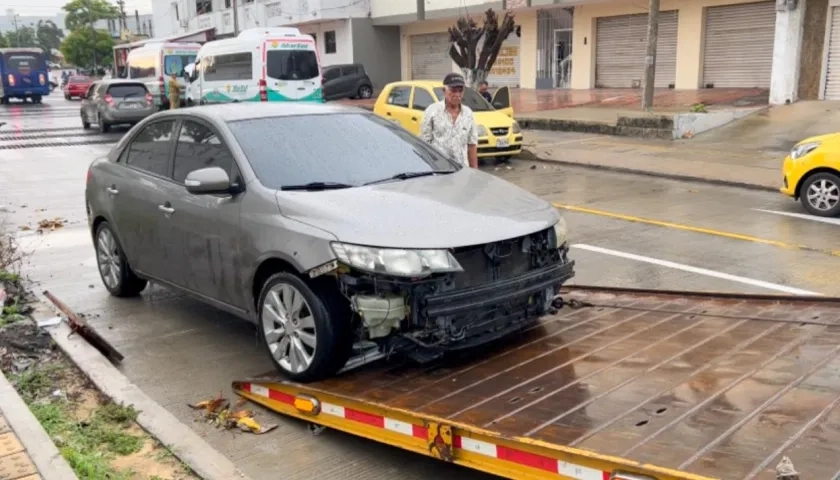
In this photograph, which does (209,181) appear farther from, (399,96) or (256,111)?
(399,96)

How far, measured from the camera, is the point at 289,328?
15.2ft

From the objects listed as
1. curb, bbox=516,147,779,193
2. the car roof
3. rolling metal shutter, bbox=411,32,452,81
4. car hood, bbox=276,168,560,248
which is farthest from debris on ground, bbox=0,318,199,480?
rolling metal shutter, bbox=411,32,452,81

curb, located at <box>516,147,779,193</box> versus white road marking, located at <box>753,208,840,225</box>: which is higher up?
curb, located at <box>516,147,779,193</box>

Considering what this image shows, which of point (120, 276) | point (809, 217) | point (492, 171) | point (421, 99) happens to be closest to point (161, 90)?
point (421, 99)

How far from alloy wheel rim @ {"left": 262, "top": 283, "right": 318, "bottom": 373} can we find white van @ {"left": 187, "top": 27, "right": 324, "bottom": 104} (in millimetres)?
17719

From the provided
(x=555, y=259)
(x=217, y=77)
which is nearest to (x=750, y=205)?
(x=555, y=259)

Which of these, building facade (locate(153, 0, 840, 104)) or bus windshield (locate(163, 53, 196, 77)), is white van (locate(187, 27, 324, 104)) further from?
building facade (locate(153, 0, 840, 104))

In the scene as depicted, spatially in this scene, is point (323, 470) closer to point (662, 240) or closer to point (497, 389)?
point (497, 389)

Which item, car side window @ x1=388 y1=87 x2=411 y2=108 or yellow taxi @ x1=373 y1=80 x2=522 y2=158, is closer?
yellow taxi @ x1=373 y1=80 x2=522 y2=158

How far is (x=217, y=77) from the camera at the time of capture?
2381 centimetres

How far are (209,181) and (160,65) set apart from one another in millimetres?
27134

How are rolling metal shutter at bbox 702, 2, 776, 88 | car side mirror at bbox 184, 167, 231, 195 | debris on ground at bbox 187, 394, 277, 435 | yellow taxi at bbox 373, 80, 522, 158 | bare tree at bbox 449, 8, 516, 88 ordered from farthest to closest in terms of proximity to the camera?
rolling metal shutter at bbox 702, 2, 776, 88
bare tree at bbox 449, 8, 516, 88
yellow taxi at bbox 373, 80, 522, 158
car side mirror at bbox 184, 167, 231, 195
debris on ground at bbox 187, 394, 277, 435

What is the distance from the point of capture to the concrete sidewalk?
42.8 ft

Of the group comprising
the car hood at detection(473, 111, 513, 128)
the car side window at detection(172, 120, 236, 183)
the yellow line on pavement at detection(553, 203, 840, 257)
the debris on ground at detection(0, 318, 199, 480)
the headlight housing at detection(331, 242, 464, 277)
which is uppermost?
the car side window at detection(172, 120, 236, 183)
